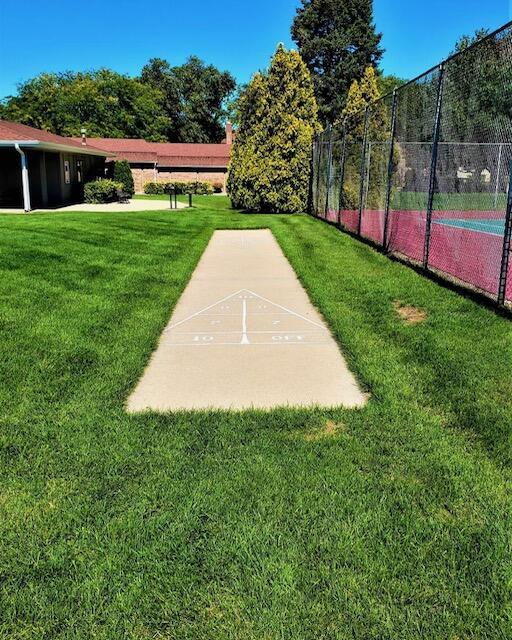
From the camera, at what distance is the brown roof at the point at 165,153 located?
155 ft

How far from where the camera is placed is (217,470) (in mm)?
3156

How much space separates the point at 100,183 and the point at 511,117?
81.2ft

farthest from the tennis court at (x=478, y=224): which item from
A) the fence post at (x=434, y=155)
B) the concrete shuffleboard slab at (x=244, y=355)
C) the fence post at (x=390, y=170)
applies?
the concrete shuffleboard slab at (x=244, y=355)

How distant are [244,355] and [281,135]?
16.7m

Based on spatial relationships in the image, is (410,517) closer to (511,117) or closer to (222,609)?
(222,609)

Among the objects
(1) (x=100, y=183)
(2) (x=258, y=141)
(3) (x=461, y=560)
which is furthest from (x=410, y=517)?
(1) (x=100, y=183)

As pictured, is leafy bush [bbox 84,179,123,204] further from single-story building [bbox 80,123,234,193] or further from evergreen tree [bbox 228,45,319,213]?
single-story building [bbox 80,123,234,193]

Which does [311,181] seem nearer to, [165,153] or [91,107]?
[165,153]

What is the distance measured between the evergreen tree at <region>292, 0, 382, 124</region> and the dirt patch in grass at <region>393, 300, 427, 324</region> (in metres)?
46.9

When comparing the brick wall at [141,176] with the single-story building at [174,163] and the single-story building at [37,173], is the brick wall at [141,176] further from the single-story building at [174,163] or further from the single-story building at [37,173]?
the single-story building at [37,173]

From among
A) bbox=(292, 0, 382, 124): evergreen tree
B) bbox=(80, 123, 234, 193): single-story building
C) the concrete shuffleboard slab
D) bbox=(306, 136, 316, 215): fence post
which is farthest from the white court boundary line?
bbox=(292, 0, 382, 124): evergreen tree

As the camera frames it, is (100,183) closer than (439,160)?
No

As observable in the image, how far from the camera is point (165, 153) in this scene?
50844 mm

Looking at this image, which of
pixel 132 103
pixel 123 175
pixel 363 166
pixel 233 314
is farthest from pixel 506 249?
pixel 132 103
